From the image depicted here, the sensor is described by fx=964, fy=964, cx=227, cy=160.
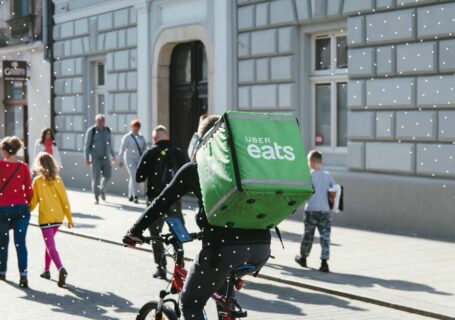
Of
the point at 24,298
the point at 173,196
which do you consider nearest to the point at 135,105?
the point at 24,298

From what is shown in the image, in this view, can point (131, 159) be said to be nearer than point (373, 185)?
No

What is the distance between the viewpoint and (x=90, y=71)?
2447 centimetres

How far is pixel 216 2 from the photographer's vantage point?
61.0 feet

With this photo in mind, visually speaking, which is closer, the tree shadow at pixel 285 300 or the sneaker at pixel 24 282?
the tree shadow at pixel 285 300

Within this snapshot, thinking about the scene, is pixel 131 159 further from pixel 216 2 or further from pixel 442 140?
pixel 442 140

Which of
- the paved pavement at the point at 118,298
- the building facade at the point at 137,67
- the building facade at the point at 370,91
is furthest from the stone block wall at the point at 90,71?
the paved pavement at the point at 118,298

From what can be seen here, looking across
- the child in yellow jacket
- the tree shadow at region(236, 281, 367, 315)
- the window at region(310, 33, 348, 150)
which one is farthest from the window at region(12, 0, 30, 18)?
the tree shadow at region(236, 281, 367, 315)

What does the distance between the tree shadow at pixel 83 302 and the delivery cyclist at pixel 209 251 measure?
130 inches

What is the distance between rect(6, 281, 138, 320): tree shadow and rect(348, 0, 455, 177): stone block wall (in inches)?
241

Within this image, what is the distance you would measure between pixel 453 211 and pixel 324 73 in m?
4.16

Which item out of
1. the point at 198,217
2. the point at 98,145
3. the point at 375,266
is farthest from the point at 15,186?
the point at 98,145

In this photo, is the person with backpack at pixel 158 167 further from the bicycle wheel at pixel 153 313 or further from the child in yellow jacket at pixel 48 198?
the bicycle wheel at pixel 153 313

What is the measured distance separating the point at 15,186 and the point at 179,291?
510 cm

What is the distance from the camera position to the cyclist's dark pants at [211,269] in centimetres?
493
